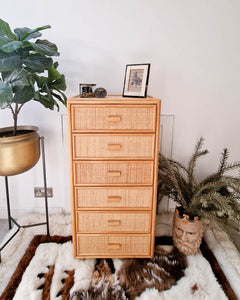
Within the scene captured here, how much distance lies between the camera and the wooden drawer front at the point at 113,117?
125 cm

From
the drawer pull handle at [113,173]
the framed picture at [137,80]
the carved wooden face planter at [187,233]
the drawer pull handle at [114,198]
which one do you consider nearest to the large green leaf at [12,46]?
the framed picture at [137,80]

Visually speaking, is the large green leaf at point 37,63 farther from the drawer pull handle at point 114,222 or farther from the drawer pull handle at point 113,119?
the drawer pull handle at point 114,222

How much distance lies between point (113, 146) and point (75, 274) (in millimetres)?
774

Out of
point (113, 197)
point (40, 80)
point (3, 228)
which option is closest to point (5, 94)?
point (40, 80)

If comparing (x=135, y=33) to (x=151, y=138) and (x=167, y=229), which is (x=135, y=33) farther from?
(x=167, y=229)

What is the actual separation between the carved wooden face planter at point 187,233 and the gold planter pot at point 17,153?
102 cm

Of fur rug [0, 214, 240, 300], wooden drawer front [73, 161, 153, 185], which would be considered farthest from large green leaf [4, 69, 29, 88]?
fur rug [0, 214, 240, 300]

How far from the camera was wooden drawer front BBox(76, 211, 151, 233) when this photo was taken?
4.64ft

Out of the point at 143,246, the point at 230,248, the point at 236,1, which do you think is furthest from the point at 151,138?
the point at 236,1

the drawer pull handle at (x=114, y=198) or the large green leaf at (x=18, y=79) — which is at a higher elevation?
the large green leaf at (x=18, y=79)

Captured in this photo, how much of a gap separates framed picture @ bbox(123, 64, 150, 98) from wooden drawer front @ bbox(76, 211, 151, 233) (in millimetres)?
722

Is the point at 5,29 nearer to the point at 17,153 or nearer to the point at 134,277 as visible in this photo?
the point at 17,153

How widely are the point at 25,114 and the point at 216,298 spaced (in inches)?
66.8

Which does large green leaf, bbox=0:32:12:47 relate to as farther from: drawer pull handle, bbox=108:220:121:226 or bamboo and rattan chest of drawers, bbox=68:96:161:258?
drawer pull handle, bbox=108:220:121:226
